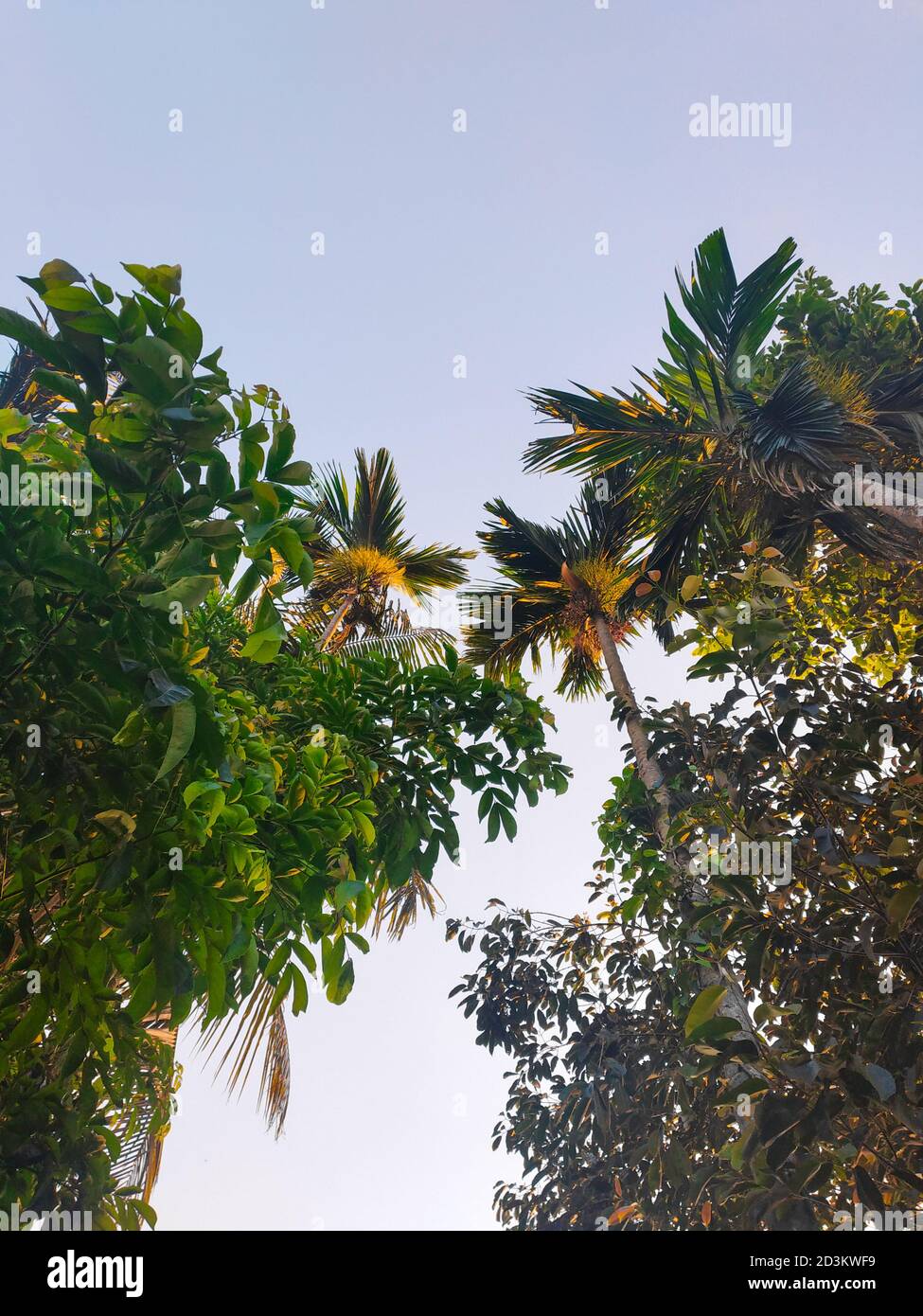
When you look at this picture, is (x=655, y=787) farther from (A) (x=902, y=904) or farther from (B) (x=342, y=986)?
(B) (x=342, y=986)

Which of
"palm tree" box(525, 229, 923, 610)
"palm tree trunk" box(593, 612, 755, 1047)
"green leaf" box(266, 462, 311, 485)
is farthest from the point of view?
"palm tree" box(525, 229, 923, 610)

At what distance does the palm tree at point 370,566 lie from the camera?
323 inches

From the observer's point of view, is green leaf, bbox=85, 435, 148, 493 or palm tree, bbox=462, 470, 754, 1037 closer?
green leaf, bbox=85, 435, 148, 493

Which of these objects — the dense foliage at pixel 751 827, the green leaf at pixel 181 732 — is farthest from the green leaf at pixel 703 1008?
the green leaf at pixel 181 732

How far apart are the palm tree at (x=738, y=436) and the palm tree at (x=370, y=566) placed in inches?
76.1

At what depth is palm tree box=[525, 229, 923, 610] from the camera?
5277 mm

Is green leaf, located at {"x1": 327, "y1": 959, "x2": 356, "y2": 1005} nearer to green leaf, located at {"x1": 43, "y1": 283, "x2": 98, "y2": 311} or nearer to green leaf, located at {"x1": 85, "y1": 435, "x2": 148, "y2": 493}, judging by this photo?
green leaf, located at {"x1": 85, "y1": 435, "x2": 148, "y2": 493}

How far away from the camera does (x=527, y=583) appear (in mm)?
7664

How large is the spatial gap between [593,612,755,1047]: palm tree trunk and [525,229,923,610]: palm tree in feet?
2.71

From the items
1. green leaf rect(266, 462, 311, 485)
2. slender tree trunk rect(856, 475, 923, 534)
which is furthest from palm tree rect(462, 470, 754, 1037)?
green leaf rect(266, 462, 311, 485)
